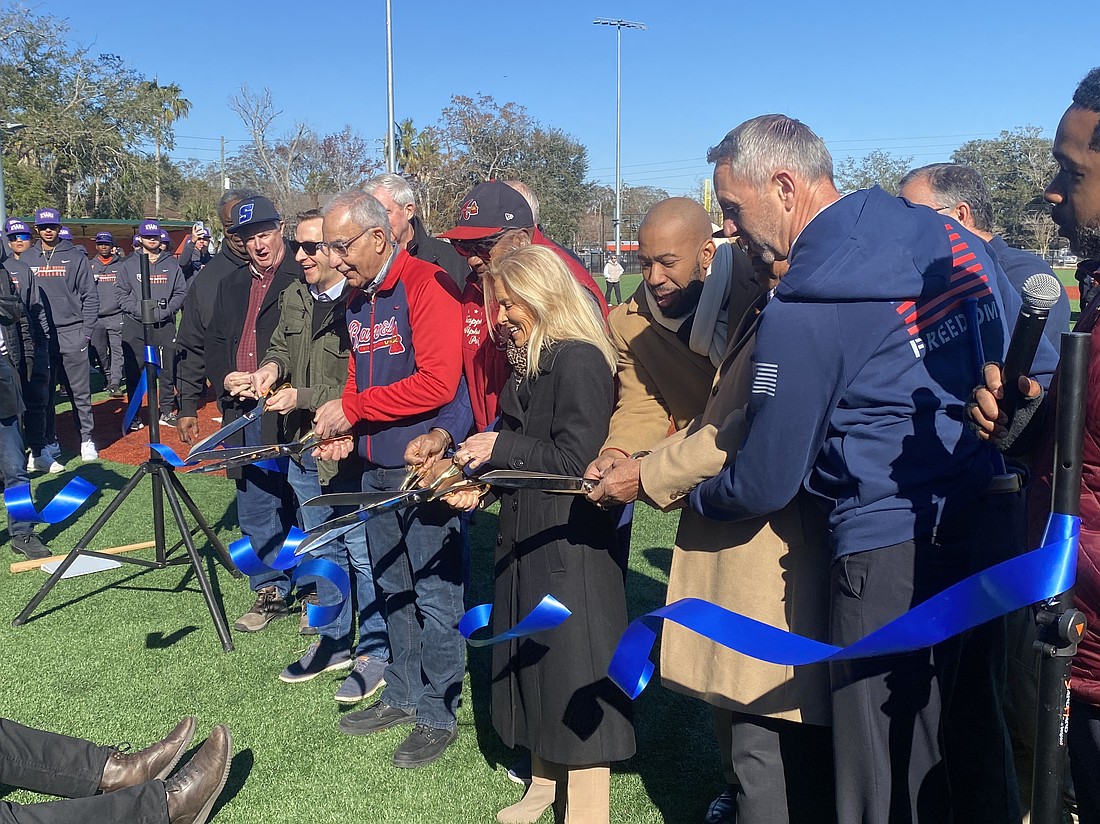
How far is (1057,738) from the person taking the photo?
5.35 ft

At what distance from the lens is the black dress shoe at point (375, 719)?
4039 millimetres

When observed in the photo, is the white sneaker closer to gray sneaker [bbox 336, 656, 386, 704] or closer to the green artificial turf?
the green artificial turf

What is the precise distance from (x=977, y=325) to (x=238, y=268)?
480cm

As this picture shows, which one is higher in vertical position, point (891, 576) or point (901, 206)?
point (901, 206)

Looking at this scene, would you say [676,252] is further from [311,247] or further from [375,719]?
[375,719]

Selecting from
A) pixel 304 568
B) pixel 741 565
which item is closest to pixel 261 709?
pixel 304 568

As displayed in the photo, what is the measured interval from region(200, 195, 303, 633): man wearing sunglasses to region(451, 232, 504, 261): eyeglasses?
5.42 ft

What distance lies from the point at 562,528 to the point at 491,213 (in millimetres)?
1539

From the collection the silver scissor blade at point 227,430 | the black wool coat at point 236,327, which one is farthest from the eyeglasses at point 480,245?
the black wool coat at point 236,327

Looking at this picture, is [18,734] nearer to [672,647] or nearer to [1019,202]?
[672,647]

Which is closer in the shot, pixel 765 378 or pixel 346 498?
pixel 765 378

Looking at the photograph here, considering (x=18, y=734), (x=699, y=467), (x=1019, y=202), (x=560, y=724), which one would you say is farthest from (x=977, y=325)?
(x=1019, y=202)

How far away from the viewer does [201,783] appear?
3.21 m

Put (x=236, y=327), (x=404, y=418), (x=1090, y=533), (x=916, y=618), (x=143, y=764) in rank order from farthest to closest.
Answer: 1. (x=236, y=327)
2. (x=404, y=418)
3. (x=143, y=764)
4. (x=916, y=618)
5. (x=1090, y=533)
